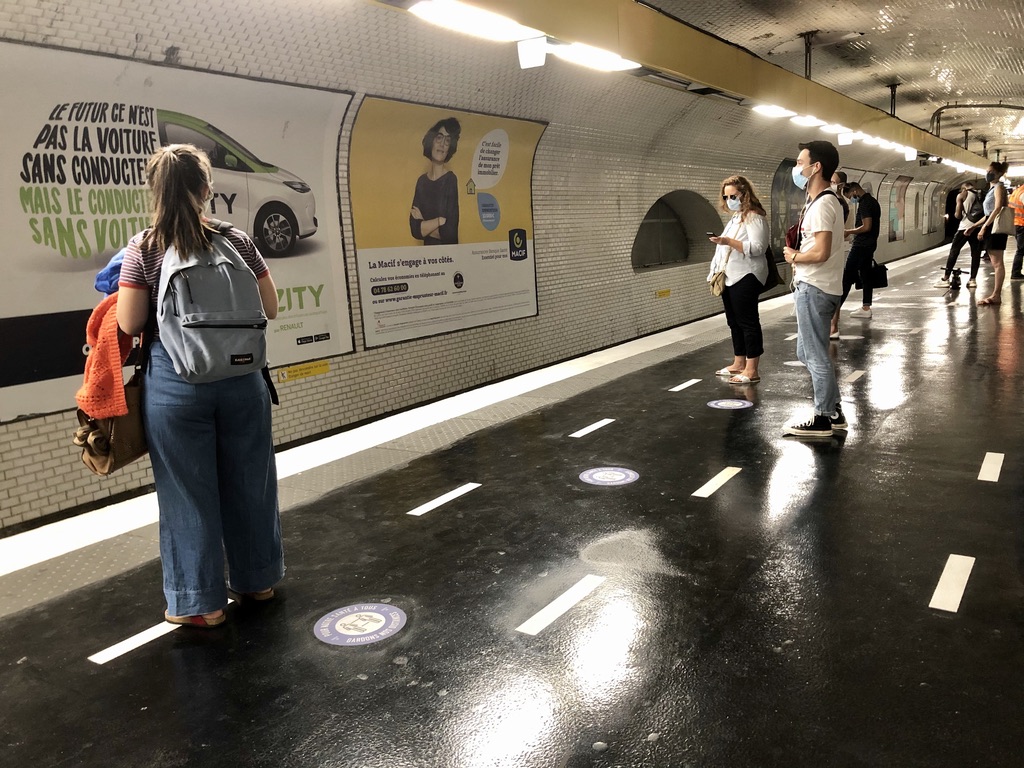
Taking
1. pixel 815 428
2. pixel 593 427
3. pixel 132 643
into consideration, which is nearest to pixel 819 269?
pixel 815 428

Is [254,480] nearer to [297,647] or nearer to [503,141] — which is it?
[297,647]

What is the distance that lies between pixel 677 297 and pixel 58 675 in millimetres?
11843

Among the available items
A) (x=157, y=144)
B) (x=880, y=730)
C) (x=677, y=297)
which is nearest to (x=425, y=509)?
(x=880, y=730)

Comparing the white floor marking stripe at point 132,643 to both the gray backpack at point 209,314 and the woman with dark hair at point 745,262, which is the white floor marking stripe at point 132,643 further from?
the woman with dark hair at point 745,262

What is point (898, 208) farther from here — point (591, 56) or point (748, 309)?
point (591, 56)

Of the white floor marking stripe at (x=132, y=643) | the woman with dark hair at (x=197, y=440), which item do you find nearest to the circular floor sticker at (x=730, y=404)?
the woman with dark hair at (x=197, y=440)

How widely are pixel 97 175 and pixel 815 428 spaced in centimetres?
531

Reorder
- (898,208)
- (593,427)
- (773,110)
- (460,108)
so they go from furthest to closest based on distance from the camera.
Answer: (898,208) < (773,110) < (460,108) < (593,427)

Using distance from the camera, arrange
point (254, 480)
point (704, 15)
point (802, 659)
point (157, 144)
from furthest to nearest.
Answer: point (704, 15) < point (157, 144) < point (254, 480) < point (802, 659)

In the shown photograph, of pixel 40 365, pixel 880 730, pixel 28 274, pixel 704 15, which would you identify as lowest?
pixel 880 730

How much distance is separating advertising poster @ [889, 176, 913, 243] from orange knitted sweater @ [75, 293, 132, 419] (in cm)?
2928

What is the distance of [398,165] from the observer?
7.65 meters

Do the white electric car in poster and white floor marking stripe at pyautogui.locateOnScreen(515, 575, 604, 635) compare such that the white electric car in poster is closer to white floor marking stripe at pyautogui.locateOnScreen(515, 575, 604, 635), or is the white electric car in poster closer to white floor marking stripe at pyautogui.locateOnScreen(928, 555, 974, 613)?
white floor marking stripe at pyautogui.locateOnScreen(515, 575, 604, 635)

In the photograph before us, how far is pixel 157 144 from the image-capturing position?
5508 millimetres
